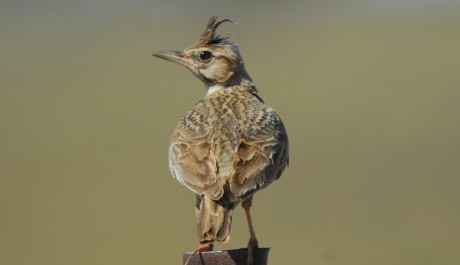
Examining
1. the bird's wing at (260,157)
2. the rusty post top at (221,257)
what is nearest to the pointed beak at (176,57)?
the bird's wing at (260,157)

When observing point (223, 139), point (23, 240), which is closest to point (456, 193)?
point (23, 240)

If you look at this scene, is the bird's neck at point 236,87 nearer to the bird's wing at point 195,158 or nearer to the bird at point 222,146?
the bird at point 222,146

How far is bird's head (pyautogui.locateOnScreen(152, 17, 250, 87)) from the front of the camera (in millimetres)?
12516

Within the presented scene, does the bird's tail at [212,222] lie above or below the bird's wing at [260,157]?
below

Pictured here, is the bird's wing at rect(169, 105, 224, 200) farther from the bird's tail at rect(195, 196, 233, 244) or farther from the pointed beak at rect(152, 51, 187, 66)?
the pointed beak at rect(152, 51, 187, 66)

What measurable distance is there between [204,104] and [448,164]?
14.5m

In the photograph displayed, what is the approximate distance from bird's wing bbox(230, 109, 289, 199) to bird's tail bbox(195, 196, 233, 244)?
229 millimetres

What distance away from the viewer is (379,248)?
21359mm

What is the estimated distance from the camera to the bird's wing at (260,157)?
9.85m

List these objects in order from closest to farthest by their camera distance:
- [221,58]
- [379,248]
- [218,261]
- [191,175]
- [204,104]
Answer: [218,261]
[191,175]
[204,104]
[221,58]
[379,248]

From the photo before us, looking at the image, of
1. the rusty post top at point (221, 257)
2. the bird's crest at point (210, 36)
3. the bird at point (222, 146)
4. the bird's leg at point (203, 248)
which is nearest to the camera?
the rusty post top at point (221, 257)

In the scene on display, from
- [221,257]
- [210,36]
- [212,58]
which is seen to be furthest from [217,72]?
[221,257]

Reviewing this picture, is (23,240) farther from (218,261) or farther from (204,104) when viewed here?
(218,261)

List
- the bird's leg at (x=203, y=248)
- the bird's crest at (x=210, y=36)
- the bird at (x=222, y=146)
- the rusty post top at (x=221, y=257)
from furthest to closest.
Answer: the bird's crest at (x=210, y=36), the bird at (x=222, y=146), the bird's leg at (x=203, y=248), the rusty post top at (x=221, y=257)
